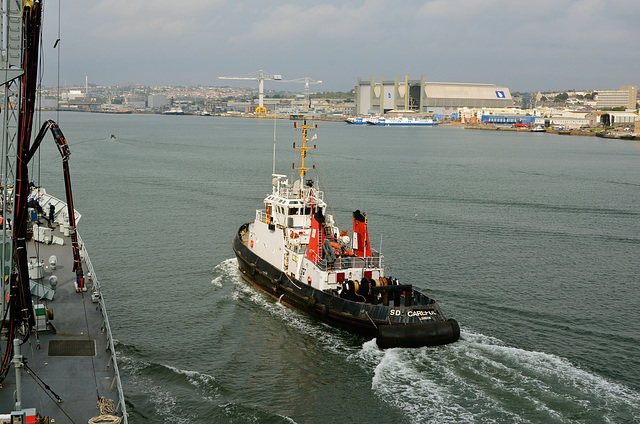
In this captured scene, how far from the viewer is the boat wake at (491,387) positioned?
59.9 ft

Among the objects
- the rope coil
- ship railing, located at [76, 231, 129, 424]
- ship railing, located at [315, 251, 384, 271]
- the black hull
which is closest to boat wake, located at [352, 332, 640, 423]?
the black hull

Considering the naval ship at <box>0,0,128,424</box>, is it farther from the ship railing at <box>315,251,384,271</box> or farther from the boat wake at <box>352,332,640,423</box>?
the ship railing at <box>315,251,384,271</box>

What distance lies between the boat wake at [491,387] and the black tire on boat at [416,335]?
0.29m

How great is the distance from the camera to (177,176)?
6812cm

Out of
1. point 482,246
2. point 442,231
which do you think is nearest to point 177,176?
point 442,231

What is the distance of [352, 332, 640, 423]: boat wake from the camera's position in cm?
1825

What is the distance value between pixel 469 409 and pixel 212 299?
46.6ft

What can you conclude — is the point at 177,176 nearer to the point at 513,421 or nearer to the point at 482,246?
the point at 482,246

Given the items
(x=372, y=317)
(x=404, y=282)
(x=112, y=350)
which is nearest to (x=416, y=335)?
(x=372, y=317)

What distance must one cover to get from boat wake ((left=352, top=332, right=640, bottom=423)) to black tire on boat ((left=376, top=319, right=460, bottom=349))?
0.94ft

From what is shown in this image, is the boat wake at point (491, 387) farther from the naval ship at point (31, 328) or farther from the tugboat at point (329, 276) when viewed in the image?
the naval ship at point (31, 328)

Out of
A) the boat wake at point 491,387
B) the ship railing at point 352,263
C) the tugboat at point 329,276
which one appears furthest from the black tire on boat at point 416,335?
the ship railing at point 352,263

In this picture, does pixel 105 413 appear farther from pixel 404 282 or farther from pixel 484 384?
pixel 404 282

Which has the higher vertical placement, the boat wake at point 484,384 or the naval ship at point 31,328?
the naval ship at point 31,328
